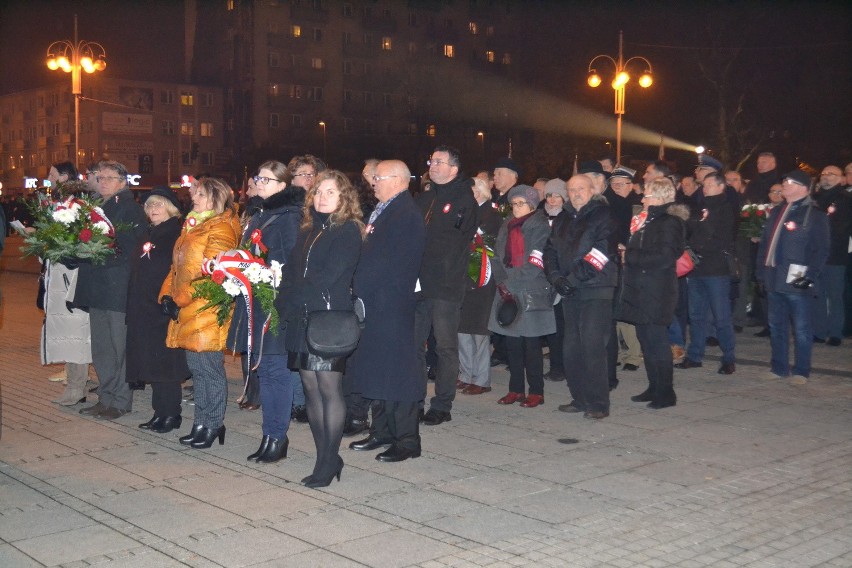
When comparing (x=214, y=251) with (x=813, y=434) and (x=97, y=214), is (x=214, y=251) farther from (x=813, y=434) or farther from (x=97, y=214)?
(x=813, y=434)

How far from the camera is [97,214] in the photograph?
890 centimetres

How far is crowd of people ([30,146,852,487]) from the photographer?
687 centimetres

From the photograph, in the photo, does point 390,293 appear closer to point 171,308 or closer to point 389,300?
point 389,300

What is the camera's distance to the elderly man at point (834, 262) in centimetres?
1267

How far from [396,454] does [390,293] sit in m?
1.21

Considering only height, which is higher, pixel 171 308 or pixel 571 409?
pixel 171 308

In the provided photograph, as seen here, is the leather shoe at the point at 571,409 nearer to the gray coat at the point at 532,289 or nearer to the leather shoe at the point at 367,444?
the gray coat at the point at 532,289

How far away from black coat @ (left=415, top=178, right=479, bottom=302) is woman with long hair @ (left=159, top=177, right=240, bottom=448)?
166 centimetres

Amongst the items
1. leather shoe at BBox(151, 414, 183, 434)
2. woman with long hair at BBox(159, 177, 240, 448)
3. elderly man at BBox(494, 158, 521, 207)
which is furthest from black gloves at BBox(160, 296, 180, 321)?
elderly man at BBox(494, 158, 521, 207)

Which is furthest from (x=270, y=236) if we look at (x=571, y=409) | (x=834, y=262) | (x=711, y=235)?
(x=834, y=262)

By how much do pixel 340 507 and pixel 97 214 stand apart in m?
4.24

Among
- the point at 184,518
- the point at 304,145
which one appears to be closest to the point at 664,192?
the point at 184,518

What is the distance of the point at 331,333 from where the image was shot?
6.23 m

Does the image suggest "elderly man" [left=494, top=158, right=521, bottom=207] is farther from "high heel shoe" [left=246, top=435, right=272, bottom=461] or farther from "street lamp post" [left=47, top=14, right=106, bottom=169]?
"street lamp post" [left=47, top=14, right=106, bottom=169]
